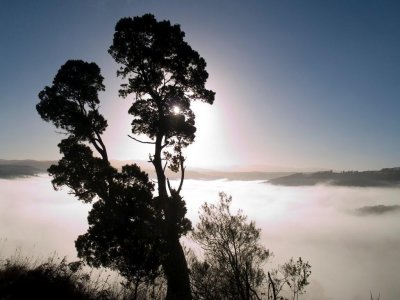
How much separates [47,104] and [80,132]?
290 cm

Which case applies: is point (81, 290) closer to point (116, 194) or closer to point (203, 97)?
point (116, 194)

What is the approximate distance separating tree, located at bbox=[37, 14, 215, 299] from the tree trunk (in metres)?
0.06

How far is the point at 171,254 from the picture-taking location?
19344mm

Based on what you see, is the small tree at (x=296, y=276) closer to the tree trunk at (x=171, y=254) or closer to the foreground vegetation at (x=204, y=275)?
the foreground vegetation at (x=204, y=275)

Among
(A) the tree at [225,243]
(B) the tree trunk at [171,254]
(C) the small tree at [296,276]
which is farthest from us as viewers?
(A) the tree at [225,243]

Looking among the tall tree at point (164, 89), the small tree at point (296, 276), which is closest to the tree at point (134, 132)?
the tall tree at point (164, 89)

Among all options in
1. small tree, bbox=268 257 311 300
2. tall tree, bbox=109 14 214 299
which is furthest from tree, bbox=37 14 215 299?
small tree, bbox=268 257 311 300

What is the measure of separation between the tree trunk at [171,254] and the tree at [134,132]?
0.06m

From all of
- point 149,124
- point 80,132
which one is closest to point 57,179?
point 80,132

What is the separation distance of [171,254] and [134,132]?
8.35 m

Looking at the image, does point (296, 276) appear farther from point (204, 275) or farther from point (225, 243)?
point (204, 275)

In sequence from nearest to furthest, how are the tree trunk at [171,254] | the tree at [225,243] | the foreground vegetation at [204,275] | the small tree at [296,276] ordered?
the foreground vegetation at [204,275], the tree trunk at [171,254], the small tree at [296,276], the tree at [225,243]

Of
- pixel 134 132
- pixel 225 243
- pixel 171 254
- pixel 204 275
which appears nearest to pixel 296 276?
pixel 225 243

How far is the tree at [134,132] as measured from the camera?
20.1m
